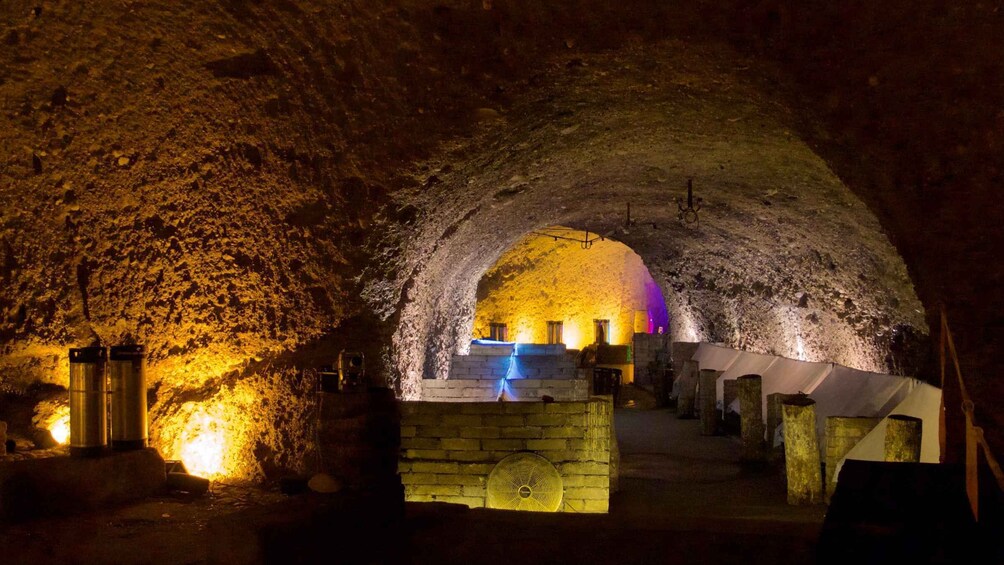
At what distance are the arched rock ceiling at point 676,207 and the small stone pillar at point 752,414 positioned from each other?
1.38 metres

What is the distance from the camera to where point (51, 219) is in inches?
169

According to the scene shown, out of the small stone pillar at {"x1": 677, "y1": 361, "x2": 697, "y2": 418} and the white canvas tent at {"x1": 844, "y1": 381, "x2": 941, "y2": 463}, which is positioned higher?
the white canvas tent at {"x1": 844, "y1": 381, "x2": 941, "y2": 463}

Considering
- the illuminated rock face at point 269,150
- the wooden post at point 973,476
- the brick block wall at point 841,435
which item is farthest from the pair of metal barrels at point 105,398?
the brick block wall at point 841,435

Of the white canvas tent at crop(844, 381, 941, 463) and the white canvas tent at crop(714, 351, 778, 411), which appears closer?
the white canvas tent at crop(844, 381, 941, 463)

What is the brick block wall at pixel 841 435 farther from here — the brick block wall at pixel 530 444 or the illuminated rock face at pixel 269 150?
the illuminated rock face at pixel 269 150

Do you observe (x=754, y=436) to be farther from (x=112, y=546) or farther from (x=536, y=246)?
(x=536, y=246)

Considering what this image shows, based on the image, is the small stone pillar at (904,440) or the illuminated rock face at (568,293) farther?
the illuminated rock face at (568,293)

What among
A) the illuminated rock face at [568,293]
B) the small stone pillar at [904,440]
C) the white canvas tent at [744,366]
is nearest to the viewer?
the small stone pillar at [904,440]

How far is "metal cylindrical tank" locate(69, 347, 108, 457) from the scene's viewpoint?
4.04m

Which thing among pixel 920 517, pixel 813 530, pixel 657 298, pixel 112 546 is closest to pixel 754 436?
pixel 813 530

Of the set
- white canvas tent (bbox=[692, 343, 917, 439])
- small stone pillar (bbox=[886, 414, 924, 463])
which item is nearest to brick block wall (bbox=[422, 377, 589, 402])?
white canvas tent (bbox=[692, 343, 917, 439])

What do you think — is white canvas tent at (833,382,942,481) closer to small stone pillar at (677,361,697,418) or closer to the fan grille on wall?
the fan grille on wall

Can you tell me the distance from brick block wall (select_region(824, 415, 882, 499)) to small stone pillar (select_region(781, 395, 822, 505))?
124 mm

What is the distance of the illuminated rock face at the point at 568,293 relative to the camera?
18.3m
